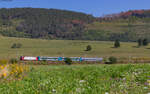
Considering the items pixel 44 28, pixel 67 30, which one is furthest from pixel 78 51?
pixel 44 28

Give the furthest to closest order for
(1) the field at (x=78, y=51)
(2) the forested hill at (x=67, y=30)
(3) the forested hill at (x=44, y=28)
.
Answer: (3) the forested hill at (x=44, y=28) < (2) the forested hill at (x=67, y=30) < (1) the field at (x=78, y=51)

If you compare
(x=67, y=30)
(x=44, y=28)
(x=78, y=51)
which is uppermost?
(x=44, y=28)

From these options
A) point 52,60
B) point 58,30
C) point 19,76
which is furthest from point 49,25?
point 19,76

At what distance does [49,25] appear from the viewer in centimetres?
17162

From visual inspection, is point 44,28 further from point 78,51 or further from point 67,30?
point 78,51

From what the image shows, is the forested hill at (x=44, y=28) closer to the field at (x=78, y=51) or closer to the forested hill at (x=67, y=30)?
the forested hill at (x=67, y=30)

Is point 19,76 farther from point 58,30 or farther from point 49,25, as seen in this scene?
point 49,25

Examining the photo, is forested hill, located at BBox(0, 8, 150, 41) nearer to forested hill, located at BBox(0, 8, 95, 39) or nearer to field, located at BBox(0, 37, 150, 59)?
forested hill, located at BBox(0, 8, 95, 39)

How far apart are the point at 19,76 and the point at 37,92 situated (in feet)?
16.7

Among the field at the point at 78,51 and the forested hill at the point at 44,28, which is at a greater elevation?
the forested hill at the point at 44,28

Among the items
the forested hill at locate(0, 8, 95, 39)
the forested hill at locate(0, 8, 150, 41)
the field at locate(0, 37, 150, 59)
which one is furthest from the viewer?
the forested hill at locate(0, 8, 95, 39)

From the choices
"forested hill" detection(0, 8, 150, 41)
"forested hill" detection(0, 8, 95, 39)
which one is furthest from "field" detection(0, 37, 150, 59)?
"forested hill" detection(0, 8, 95, 39)

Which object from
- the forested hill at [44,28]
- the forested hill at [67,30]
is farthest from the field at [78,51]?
the forested hill at [44,28]

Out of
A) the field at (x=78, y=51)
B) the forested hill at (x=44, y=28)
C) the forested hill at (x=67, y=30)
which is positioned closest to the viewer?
the field at (x=78, y=51)
